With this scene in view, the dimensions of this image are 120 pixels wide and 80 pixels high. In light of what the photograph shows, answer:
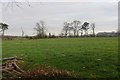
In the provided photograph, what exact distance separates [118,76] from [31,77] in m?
3.46

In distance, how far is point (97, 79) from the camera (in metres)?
10.9

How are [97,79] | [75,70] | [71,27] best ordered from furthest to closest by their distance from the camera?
[71,27]
[75,70]
[97,79]

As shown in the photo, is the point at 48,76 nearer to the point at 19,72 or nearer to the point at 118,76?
the point at 19,72

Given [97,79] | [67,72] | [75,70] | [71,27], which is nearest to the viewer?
[97,79]

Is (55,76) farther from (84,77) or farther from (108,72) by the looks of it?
(108,72)

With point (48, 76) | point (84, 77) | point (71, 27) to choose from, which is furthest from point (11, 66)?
point (71, 27)

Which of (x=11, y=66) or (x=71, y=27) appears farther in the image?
(x=71, y=27)

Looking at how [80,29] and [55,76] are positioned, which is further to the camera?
[80,29]

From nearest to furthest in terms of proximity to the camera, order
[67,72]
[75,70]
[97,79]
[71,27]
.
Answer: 1. [97,79]
2. [67,72]
3. [75,70]
4. [71,27]

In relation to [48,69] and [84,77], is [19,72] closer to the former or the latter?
[48,69]

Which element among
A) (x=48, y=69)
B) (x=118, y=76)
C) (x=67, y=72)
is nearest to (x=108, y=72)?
(x=118, y=76)

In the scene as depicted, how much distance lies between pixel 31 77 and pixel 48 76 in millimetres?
678

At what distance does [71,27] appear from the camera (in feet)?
435

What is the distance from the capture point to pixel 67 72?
38.9 ft
